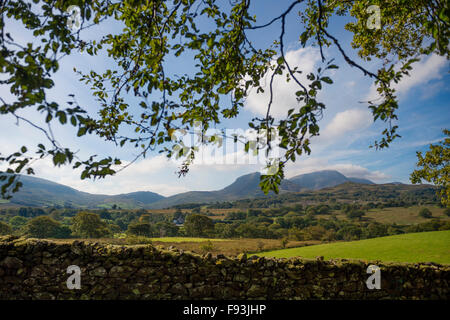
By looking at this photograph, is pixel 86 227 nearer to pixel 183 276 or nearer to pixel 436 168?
pixel 183 276

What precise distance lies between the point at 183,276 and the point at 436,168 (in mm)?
12216

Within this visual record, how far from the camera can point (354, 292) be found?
5297mm

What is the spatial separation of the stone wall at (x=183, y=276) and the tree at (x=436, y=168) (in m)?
6.14

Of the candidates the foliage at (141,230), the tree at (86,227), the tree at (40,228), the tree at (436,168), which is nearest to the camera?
the tree at (436,168)

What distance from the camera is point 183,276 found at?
16.6 feet

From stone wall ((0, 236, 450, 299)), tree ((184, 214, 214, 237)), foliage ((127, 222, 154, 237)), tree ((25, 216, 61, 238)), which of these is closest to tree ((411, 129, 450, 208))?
stone wall ((0, 236, 450, 299))

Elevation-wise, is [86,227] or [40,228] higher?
[40,228]

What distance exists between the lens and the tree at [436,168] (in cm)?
970

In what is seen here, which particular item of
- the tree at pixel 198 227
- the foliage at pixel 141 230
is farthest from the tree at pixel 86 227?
the tree at pixel 198 227

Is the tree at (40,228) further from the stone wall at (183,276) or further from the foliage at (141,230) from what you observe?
the stone wall at (183,276)

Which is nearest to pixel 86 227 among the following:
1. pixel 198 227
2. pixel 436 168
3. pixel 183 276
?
pixel 198 227
